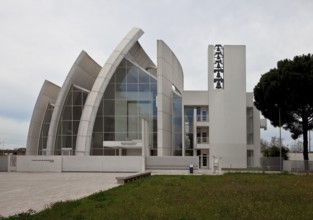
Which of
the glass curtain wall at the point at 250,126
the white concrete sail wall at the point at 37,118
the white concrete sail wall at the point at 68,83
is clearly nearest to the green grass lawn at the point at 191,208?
the white concrete sail wall at the point at 68,83

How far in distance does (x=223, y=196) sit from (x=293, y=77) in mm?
30767

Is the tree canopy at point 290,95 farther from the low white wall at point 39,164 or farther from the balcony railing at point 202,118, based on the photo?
the low white wall at point 39,164

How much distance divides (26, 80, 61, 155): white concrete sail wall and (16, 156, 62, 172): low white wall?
12.8 metres

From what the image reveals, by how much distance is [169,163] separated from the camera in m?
48.8

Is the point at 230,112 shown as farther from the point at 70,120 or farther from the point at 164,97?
the point at 70,120

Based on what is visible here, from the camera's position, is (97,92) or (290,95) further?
(97,92)

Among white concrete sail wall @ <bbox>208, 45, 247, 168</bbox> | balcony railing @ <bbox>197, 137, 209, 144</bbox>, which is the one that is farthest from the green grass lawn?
balcony railing @ <bbox>197, 137, 209, 144</bbox>

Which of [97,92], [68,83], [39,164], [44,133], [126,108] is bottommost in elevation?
[39,164]

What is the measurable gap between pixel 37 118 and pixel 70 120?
704 cm

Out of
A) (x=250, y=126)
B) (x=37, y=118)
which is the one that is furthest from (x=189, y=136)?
(x=37, y=118)

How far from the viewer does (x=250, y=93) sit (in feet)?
195

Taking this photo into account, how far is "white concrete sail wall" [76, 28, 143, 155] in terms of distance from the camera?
51.1 metres

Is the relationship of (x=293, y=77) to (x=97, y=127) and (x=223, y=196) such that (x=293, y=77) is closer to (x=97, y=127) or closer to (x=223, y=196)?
(x=97, y=127)

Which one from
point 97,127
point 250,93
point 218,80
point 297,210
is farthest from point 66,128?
point 297,210
